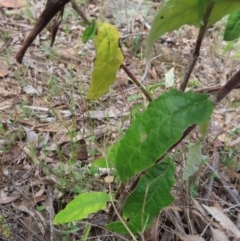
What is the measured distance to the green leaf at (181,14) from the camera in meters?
0.83

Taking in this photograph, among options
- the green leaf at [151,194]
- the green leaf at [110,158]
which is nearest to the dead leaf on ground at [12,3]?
the green leaf at [110,158]

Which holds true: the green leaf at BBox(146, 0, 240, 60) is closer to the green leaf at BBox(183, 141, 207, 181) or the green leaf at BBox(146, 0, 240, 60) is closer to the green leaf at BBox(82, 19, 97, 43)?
the green leaf at BBox(82, 19, 97, 43)

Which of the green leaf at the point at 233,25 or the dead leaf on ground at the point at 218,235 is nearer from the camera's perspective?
the green leaf at the point at 233,25

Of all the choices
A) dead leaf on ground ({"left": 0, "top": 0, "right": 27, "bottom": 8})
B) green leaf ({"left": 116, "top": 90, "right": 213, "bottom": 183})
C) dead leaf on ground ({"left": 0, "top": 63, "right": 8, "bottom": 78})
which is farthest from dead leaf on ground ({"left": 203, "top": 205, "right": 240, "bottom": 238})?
dead leaf on ground ({"left": 0, "top": 0, "right": 27, "bottom": 8})

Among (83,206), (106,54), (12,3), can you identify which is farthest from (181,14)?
(12,3)

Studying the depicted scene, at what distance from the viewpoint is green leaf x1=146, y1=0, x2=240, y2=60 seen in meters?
0.83

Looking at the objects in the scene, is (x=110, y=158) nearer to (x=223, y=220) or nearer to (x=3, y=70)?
(x=223, y=220)

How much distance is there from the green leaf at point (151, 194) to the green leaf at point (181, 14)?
0.27 metres

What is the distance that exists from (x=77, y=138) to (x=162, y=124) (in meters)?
0.88

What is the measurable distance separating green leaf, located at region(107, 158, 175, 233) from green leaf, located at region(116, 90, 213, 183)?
0.10 meters

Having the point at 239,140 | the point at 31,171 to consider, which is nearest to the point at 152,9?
the point at 239,140

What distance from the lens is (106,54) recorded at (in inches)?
34.5

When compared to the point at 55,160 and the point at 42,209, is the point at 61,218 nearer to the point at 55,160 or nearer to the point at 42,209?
the point at 42,209

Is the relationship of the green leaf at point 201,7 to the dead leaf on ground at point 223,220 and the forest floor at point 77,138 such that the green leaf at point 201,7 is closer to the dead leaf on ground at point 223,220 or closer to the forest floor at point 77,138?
the forest floor at point 77,138
